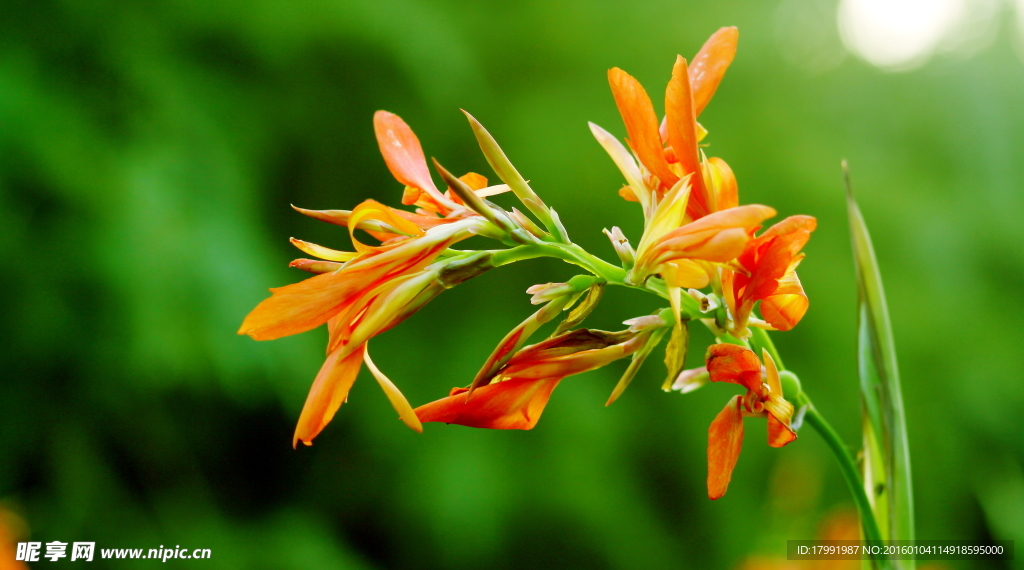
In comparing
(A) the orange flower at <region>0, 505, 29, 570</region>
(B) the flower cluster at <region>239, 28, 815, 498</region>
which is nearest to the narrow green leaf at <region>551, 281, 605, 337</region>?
(B) the flower cluster at <region>239, 28, 815, 498</region>

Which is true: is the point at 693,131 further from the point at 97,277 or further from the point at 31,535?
the point at 31,535

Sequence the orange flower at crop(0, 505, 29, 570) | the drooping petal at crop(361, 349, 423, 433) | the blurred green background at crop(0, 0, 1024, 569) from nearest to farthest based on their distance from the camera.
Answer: the drooping petal at crop(361, 349, 423, 433) < the orange flower at crop(0, 505, 29, 570) < the blurred green background at crop(0, 0, 1024, 569)

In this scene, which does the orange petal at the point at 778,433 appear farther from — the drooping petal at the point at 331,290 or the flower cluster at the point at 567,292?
the drooping petal at the point at 331,290

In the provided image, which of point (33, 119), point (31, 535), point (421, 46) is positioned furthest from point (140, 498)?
point (421, 46)

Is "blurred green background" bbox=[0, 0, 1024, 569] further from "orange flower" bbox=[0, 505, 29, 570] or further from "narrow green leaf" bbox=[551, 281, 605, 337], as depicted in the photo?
"narrow green leaf" bbox=[551, 281, 605, 337]

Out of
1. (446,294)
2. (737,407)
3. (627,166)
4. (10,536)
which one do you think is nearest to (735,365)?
(737,407)

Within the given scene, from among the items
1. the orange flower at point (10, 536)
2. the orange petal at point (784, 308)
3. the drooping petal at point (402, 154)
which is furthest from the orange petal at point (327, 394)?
the orange flower at point (10, 536)
